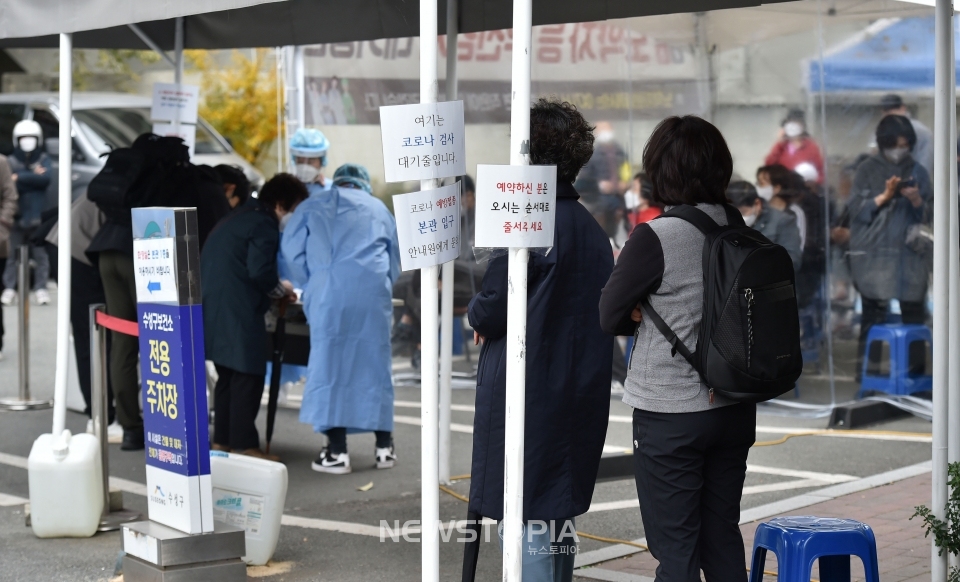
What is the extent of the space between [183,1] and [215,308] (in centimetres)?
265

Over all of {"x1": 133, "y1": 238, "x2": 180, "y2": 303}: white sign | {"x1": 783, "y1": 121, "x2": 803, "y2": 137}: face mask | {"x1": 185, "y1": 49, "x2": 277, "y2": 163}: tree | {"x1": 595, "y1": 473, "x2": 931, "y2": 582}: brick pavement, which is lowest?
{"x1": 595, "y1": 473, "x2": 931, "y2": 582}: brick pavement

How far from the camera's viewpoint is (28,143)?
14203mm

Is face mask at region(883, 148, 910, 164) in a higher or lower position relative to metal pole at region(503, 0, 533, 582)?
higher

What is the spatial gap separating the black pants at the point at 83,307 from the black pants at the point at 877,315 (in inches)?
229

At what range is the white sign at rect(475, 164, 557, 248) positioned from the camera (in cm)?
351

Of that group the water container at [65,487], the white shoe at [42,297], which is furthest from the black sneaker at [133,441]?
the white shoe at [42,297]

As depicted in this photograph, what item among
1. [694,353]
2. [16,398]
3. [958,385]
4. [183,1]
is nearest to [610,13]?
[183,1]

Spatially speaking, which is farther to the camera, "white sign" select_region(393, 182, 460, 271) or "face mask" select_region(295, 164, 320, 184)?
"face mask" select_region(295, 164, 320, 184)

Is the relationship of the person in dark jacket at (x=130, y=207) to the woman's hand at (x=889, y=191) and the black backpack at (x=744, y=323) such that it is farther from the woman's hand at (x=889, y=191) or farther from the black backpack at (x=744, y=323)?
the woman's hand at (x=889, y=191)

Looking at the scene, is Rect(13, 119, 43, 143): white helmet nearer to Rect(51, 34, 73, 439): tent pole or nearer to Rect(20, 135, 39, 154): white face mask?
Rect(20, 135, 39, 154): white face mask

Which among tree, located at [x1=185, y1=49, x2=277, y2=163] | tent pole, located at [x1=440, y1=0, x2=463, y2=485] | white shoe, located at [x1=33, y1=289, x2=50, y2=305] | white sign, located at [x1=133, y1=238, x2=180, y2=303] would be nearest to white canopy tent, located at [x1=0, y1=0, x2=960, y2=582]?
tent pole, located at [x1=440, y1=0, x2=463, y2=485]

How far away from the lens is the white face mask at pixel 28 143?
14196 mm

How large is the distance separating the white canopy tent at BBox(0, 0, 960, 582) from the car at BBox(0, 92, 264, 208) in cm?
648

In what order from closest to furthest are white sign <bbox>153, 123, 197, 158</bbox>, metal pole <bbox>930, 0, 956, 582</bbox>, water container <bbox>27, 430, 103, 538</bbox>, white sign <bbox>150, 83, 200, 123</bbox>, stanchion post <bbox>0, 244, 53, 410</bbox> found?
metal pole <bbox>930, 0, 956, 582</bbox>, water container <bbox>27, 430, 103, 538</bbox>, white sign <bbox>150, 83, 200, 123</bbox>, white sign <bbox>153, 123, 197, 158</bbox>, stanchion post <bbox>0, 244, 53, 410</bbox>
